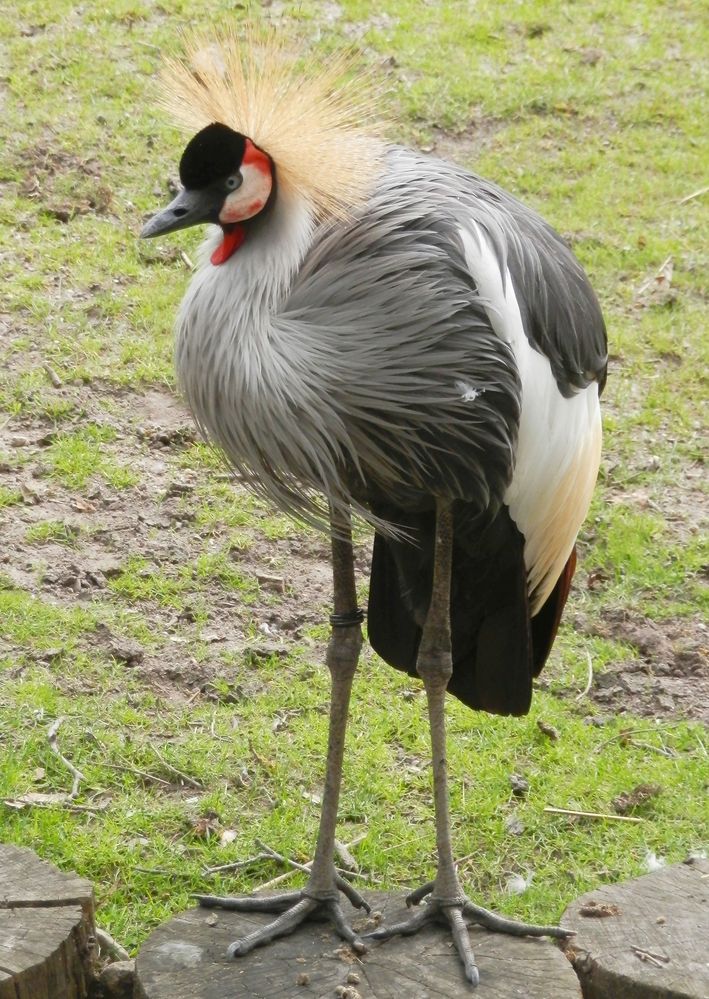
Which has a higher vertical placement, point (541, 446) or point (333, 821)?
point (541, 446)

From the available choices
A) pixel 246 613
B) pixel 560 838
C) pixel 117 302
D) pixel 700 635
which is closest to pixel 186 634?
pixel 246 613

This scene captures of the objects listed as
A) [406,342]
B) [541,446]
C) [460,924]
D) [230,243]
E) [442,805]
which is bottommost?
[460,924]

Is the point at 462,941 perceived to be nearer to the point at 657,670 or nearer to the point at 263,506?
the point at 657,670

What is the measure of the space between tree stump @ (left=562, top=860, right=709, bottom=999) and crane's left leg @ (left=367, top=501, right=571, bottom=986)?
2.4 inches

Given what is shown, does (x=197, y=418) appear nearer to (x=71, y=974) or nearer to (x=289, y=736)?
(x=71, y=974)

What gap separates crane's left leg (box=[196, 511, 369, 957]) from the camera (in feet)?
7.64

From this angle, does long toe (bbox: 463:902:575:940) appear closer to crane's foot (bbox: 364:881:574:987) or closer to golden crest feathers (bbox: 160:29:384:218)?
crane's foot (bbox: 364:881:574:987)

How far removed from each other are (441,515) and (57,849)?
1.14 m

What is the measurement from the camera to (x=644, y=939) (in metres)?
2.23

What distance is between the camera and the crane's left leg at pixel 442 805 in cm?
226

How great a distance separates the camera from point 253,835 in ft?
9.40

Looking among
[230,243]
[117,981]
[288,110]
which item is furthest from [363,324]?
[117,981]

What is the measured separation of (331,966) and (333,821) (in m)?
0.29

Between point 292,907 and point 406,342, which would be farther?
point 292,907
